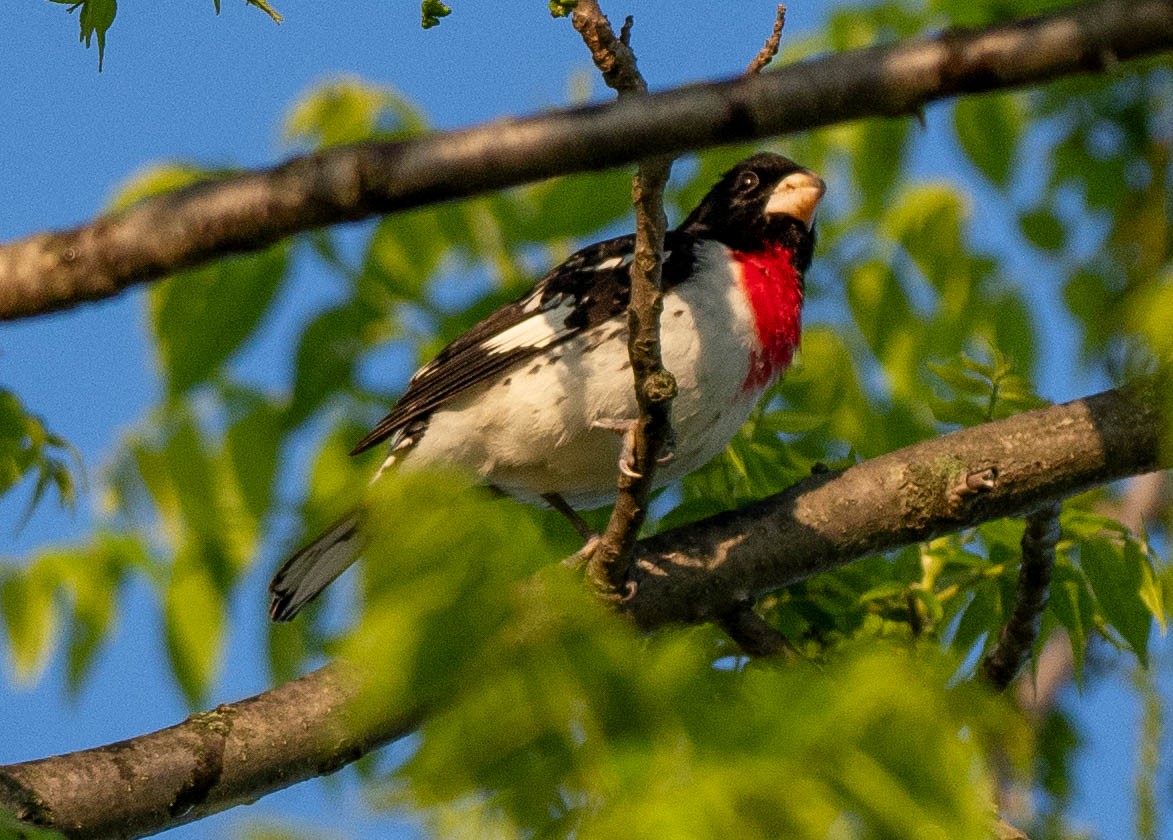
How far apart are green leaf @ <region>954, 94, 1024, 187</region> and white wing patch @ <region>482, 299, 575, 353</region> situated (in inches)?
49.2

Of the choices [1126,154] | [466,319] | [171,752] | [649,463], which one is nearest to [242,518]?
[466,319]

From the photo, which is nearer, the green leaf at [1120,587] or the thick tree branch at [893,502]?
the green leaf at [1120,587]

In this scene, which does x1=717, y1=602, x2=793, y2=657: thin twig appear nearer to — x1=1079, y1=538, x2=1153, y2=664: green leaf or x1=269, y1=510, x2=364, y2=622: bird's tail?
x1=1079, y1=538, x2=1153, y2=664: green leaf

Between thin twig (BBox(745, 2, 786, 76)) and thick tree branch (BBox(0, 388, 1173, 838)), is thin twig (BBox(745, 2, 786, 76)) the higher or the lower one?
the higher one

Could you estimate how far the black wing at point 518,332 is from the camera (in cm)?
439

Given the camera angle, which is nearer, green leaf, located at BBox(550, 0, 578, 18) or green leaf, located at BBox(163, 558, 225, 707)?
green leaf, located at BBox(550, 0, 578, 18)

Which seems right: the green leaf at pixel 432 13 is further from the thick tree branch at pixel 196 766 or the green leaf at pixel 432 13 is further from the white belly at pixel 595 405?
the white belly at pixel 595 405

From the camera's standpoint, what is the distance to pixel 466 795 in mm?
1391

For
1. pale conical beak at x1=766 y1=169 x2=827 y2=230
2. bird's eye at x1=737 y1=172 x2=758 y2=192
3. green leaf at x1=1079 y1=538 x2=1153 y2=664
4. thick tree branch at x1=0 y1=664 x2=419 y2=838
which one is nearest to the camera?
thick tree branch at x1=0 y1=664 x2=419 y2=838

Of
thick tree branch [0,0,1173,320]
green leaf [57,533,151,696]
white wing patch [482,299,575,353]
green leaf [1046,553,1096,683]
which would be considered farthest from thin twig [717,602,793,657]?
thick tree branch [0,0,1173,320]

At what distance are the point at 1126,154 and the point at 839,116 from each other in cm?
239

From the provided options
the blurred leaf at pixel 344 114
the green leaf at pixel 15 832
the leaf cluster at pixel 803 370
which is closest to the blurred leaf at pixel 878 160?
the leaf cluster at pixel 803 370

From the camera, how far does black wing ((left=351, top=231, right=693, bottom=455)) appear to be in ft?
14.4

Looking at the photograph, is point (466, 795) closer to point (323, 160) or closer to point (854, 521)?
point (323, 160)
